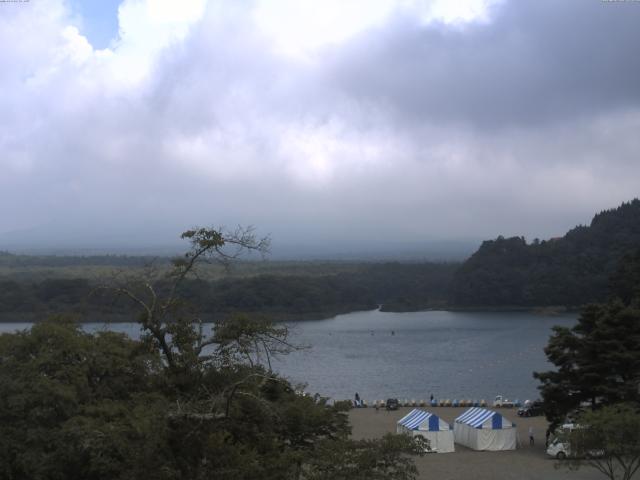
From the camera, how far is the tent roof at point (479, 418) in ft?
53.3

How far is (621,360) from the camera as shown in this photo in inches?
591

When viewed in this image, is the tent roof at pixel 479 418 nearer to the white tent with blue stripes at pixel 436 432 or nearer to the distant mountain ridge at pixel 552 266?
the white tent with blue stripes at pixel 436 432

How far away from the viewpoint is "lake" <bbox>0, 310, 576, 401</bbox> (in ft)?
94.4

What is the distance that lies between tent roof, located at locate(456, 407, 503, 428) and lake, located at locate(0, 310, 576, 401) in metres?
4.45

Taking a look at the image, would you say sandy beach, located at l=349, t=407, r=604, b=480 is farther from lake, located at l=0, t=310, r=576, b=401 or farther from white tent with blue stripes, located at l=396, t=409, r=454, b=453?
lake, located at l=0, t=310, r=576, b=401

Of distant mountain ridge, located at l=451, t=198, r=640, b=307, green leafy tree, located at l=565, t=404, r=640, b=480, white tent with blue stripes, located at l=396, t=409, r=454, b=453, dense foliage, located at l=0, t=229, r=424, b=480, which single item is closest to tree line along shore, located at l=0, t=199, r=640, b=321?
distant mountain ridge, located at l=451, t=198, r=640, b=307

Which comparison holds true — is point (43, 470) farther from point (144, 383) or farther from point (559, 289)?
point (559, 289)

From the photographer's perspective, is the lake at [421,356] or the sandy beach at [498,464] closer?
the sandy beach at [498,464]

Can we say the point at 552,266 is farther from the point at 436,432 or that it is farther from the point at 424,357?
the point at 436,432

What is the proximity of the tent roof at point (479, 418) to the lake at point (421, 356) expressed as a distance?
445 centimetres

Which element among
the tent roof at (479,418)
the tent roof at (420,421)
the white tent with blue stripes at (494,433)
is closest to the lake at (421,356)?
the tent roof at (420,421)

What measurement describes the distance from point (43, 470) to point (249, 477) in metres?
3.05

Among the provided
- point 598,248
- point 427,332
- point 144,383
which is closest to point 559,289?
point 598,248

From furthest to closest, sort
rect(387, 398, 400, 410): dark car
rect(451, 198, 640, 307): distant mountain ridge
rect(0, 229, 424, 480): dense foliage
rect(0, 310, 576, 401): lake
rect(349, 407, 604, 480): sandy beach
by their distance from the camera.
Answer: rect(451, 198, 640, 307): distant mountain ridge
rect(0, 310, 576, 401): lake
rect(387, 398, 400, 410): dark car
rect(349, 407, 604, 480): sandy beach
rect(0, 229, 424, 480): dense foliage
